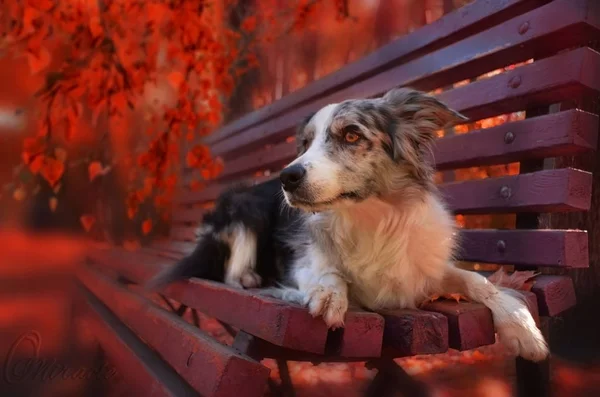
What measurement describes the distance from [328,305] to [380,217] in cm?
55

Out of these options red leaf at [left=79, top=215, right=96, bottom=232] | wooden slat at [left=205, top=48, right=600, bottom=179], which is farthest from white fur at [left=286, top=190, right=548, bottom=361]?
red leaf at [left=79, top=215, right=96, bottom=232]

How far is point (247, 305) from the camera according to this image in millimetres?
1314

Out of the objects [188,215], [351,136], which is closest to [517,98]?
[351,136]

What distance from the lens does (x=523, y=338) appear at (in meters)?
1.30

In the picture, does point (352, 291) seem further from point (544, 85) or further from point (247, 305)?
point (544, 85)

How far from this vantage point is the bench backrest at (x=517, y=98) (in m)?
1.56

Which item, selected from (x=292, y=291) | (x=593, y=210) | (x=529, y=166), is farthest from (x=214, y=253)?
(x=593, y=210)

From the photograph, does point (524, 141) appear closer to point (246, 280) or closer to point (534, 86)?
point (534, 86)

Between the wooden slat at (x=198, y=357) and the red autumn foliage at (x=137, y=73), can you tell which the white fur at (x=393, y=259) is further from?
the red autumn foliage at (x=137, y=73)

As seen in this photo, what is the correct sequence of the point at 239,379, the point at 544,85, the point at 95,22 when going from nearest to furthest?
the point at 239,379, the point at 544,85, the point at 95,22

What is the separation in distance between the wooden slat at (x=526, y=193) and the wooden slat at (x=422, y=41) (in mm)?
651

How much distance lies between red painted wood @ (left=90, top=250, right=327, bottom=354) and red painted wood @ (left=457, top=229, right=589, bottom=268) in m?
0.88

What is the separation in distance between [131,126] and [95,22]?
1.15 m

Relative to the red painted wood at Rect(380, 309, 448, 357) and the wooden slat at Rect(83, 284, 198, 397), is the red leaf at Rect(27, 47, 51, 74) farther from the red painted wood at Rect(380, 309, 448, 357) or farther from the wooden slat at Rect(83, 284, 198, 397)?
the red painted wood at Rect(380, 309, 448, 357)
